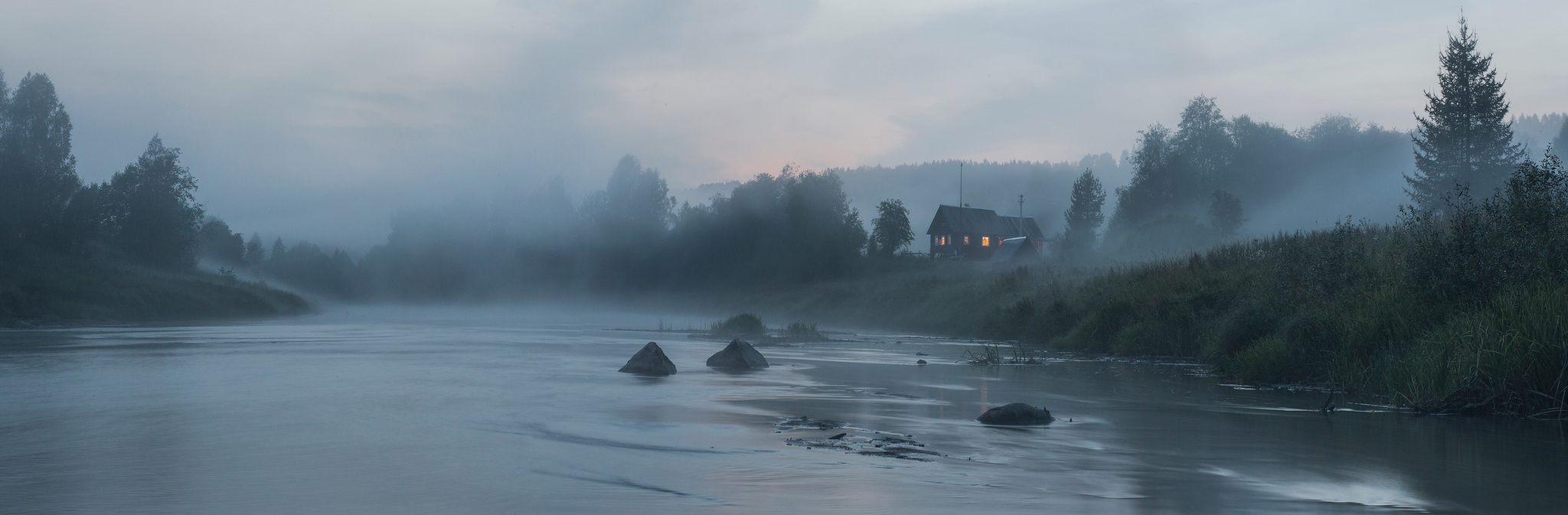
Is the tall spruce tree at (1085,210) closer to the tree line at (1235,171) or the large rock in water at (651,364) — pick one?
the tree line at (1235,171)

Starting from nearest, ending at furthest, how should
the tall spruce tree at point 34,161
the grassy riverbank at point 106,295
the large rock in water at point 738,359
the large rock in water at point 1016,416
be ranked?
the large rock in water at point 1016,416, the large rock in water at point 738,359, the grassy riverbank at point 106,295, the tall spruce tree at point 34,161

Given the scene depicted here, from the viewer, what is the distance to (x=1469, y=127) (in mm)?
58375

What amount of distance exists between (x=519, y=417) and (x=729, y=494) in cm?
579

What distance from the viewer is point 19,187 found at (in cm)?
6156

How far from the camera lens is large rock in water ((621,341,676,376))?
1819cm

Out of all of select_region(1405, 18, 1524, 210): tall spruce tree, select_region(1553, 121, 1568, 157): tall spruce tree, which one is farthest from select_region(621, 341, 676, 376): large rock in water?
select_region(1553, 121, 1568, 157): tall spruce tree

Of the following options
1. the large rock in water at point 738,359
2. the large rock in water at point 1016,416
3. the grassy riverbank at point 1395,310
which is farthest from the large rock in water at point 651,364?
the grassy riverbank at point 1395,310

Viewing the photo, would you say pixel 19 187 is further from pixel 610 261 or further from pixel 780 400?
pixel 780 400

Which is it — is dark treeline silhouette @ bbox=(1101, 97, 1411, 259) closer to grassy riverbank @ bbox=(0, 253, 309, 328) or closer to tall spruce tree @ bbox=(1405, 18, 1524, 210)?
tall spruce tree @ bbox=(1405, 18, 1524, 210)

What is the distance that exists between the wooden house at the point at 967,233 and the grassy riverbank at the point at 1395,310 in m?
78.7

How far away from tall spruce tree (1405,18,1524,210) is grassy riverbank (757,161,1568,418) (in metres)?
41.2

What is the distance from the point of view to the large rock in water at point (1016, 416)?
10.8 m

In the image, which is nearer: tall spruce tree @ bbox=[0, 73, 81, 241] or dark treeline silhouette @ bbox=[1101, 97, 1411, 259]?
tall spruce tree @ bbox=[0, 73, 81, 241]

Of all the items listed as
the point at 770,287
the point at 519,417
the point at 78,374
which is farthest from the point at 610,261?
the point at 519,417
